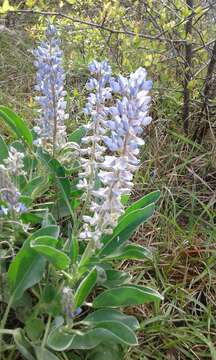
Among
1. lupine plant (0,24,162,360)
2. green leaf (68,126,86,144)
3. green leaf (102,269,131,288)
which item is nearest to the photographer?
lupine plant (0,24,162,360)

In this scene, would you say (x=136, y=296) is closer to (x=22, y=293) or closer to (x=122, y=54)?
(x=22, y=293)

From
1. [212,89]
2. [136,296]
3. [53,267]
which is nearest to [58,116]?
[53,267]

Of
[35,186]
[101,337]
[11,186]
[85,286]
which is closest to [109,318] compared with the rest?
[101,337]

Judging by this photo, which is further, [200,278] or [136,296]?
[200,278]

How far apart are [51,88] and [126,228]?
2.04 feet

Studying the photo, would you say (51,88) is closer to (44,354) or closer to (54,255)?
(54,255)

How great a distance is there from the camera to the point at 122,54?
363 cm

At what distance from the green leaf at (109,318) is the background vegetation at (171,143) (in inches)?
7.7

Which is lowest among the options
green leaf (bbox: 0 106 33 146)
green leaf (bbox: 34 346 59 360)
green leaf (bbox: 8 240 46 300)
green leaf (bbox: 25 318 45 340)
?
green leaf (bbox: 34 346 59 360)

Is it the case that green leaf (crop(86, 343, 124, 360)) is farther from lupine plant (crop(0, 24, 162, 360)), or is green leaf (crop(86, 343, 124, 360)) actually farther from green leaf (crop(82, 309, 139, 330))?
green leaf (crop(82, 309, 139, 330))

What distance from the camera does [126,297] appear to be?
1963 mm

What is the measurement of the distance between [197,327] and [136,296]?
51 cm

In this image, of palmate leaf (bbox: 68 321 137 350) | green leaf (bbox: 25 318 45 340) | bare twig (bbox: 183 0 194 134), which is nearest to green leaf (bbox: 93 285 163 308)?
palmate leaf (bbox: 68 321 137 350)

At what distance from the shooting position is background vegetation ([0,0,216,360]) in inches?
91.0
